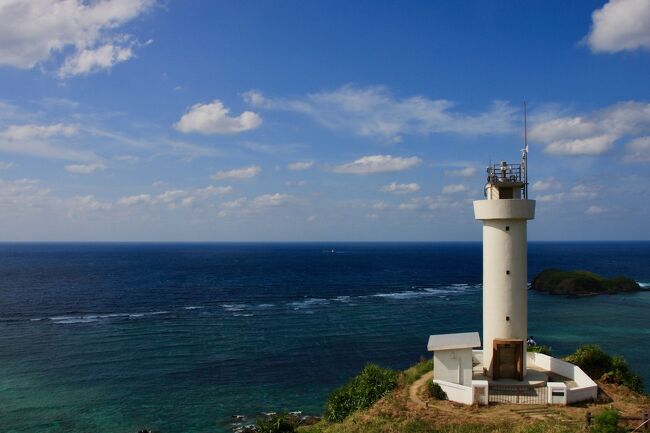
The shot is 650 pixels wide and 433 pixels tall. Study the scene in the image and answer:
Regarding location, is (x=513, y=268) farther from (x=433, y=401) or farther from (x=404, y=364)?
(x=404, y=364)

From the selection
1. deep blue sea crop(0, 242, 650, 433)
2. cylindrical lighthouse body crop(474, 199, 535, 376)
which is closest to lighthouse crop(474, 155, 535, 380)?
cylindrical lighthouse body crop(474, 199, 535, 376)

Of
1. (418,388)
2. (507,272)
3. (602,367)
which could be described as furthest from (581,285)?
(418,388)

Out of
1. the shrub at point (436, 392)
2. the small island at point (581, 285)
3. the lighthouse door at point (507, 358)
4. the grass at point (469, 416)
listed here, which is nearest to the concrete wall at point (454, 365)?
the shrub at point (436, 392)

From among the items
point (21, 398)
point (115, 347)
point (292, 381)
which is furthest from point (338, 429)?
point (115, 347)

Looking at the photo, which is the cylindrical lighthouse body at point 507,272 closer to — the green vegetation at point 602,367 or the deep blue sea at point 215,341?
the green vegetation at point 602,367

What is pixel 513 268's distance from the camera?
25.6 metres

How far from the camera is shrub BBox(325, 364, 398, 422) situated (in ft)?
84.6

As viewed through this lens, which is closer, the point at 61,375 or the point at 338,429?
the point at 338,429

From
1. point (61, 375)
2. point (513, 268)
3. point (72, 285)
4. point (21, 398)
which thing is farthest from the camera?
point (72, 285)

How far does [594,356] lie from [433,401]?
11.1 meters

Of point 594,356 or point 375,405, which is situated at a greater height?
point 594,356

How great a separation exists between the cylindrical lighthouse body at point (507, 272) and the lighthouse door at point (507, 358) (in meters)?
0.36

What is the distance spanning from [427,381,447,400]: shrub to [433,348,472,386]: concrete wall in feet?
2.46

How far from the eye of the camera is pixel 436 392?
936 inches
